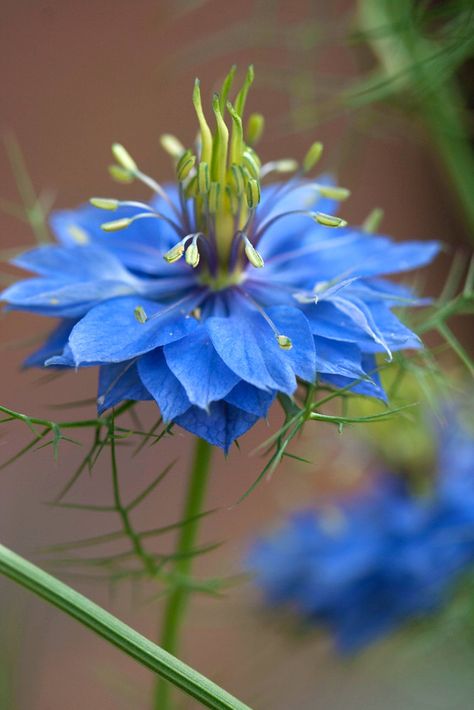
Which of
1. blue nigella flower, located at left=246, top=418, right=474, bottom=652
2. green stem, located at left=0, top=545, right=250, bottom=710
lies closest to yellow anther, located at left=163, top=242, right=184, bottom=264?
green stem, located at left=0, top=545, right=250, bottom=710

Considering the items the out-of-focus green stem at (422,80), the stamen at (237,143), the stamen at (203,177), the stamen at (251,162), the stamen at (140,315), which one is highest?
the out-of-focus green stem at (422,80)

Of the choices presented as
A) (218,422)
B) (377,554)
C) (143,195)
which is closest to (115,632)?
(218,422)

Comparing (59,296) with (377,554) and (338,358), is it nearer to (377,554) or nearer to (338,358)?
(338,358)

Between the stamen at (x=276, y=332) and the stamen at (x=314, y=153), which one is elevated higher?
the stamen at (x=314, y=153)

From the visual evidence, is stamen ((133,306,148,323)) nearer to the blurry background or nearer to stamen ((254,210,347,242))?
stamen ((254,210,347,242))

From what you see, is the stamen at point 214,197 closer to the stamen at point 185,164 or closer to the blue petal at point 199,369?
the stamen at point 185,164

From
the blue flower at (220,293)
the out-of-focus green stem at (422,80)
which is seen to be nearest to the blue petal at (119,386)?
the blue flower at (220,293)
